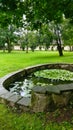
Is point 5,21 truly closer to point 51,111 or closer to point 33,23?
point 33,23

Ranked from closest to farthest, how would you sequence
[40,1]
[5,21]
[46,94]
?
[46,94]
[40,1]
[5,21]

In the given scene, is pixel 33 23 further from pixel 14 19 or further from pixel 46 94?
pixel 46 94

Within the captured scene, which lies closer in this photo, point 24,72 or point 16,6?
point 16,6

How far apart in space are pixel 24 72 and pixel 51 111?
8154 millimetres

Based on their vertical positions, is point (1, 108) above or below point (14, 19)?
below

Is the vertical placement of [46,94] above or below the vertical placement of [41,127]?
above

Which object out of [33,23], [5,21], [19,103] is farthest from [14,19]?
[19,103]

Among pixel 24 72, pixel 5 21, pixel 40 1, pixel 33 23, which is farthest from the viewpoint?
pixel 24 72

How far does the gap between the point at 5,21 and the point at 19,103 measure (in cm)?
241

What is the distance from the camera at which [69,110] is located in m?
5.15

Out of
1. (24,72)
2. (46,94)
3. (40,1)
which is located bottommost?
(24,72)

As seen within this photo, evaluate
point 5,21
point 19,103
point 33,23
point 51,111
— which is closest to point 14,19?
point 5,21

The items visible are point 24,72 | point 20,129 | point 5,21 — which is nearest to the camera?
point 20,129

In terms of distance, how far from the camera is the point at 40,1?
5652 millimetres
